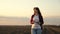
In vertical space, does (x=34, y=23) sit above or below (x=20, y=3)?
below

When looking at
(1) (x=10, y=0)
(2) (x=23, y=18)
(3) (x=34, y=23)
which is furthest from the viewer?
(2) (x=23, y=18)

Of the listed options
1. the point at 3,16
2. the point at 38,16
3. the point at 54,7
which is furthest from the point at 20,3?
the point at 38,16

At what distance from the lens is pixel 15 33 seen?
9.52 metres

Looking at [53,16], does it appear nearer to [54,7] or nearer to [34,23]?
→ [54,7]

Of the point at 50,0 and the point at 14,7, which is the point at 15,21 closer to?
the point at 14,7

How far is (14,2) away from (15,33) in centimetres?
141

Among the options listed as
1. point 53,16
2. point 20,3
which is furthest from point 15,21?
point 53,16

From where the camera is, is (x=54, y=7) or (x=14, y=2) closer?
(x=14, y=2)

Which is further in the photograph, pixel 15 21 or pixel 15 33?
pixel 15 21

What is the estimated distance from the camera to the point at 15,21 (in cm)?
1041

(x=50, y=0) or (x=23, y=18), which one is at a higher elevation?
(x=50, y=0)

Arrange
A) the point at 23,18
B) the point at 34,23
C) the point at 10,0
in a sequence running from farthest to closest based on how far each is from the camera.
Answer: the point at 23,18 → the point at 10,0 → the point at 34,23

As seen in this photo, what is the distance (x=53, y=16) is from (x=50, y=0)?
1073 mm

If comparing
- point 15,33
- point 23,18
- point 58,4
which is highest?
point 58,4
